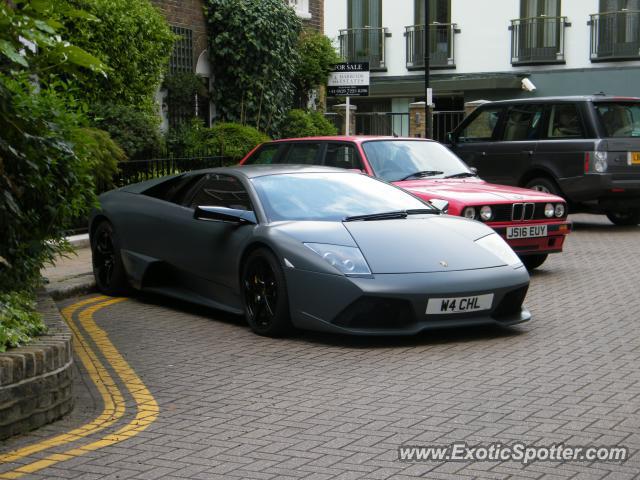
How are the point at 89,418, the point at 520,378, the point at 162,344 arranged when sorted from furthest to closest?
the point at 162,344 < the point at 520,378 < the point at 89,418

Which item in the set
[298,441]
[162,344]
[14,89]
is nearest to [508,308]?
[162,344]

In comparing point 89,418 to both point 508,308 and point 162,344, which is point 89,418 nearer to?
point 162,344

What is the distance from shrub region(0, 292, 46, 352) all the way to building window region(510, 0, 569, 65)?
113 feet

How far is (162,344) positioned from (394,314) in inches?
71.4

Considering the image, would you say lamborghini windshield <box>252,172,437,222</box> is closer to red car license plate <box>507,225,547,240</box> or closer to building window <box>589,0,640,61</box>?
red car license plate <box>507,225,547,240</box>

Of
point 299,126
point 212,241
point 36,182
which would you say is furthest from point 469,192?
point 299,126

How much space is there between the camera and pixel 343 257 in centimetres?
837

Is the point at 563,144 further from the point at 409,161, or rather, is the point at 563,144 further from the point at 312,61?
the point at 312,61

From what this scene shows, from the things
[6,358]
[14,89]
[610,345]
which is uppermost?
[14,89]

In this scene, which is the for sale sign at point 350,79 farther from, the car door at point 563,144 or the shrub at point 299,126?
the car door at point 563,144

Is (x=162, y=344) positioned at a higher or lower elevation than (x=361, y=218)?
lower

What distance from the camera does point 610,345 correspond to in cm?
834

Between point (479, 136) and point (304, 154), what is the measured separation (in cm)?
610

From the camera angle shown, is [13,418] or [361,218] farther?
[361,218]
